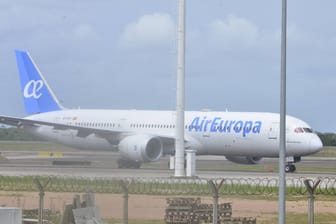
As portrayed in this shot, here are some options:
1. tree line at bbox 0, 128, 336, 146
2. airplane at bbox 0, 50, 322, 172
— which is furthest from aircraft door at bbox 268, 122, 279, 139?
tree line at bbox 0, 128, 336, 146

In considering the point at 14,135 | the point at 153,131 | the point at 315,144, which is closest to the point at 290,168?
the point at 315,144

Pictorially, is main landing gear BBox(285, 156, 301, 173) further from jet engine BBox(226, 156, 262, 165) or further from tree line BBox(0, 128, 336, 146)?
tree line BBox(0, 128, 336, 146)

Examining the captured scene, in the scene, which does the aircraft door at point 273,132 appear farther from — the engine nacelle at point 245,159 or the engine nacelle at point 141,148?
the engine nacelle at point 141,148

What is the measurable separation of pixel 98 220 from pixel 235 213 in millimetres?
9695

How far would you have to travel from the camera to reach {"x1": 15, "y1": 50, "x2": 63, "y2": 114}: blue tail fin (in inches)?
2825

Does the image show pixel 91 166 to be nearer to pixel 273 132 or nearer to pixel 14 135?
pixel 273 132

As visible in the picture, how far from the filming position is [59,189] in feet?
102

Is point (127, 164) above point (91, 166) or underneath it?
above

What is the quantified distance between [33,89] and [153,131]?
12.9m

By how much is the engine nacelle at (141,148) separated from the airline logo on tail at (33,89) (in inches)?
536

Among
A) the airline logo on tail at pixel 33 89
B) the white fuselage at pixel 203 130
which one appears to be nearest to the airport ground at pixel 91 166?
the white fuselage at pixel 203 130

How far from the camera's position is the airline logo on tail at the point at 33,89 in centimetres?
7225

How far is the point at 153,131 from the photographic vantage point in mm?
64062

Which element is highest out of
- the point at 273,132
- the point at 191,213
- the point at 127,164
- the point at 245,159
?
the point at 273,132
